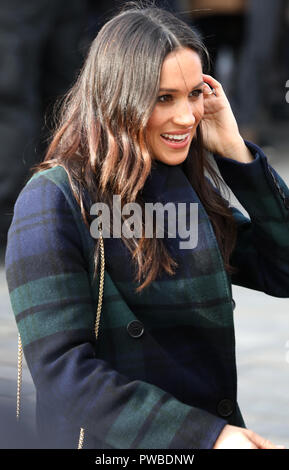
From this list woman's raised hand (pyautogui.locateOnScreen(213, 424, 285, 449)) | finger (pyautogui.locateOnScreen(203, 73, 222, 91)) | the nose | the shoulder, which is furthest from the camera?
finger (pyautogui.locateOnScreen(203, 73, 222, 91))

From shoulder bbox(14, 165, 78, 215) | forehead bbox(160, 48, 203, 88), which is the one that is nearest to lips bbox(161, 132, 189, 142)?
forehead bbox(160, 48, 203, 88)

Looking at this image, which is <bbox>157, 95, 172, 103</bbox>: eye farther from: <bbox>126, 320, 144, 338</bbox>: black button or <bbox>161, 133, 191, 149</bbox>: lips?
<bbox>126, 320, 144, 338</bbox>: black button

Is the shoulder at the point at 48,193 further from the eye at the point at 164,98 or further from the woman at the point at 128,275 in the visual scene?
the eye at the point at 164,98

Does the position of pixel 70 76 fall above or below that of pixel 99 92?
above

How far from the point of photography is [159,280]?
2.20 metres

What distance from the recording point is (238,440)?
197 cm

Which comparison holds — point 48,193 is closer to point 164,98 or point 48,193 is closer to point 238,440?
point 164,98

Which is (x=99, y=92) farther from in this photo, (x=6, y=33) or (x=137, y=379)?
(x=6, y=33)

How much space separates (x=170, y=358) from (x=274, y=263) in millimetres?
489

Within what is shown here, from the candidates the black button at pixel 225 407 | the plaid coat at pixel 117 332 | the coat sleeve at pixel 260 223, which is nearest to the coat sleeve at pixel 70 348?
the plaid coat at pixel 117 332

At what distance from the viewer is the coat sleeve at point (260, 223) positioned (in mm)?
2535

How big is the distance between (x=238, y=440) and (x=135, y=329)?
34cm

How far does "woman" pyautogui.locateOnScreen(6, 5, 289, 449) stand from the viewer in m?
2.01

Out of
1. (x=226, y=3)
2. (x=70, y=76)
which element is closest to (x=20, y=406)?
(x=70, y=76)
